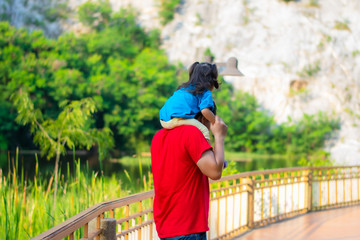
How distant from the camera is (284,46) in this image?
45625 millimetres

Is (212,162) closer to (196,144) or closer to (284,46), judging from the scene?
(196,144)

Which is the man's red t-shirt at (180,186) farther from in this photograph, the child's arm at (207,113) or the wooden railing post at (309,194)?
the wooden railing post at (309,194)

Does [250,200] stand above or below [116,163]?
above

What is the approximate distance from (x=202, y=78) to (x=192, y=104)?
0.14 meters

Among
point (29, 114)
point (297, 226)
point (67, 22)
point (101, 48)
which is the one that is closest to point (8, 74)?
point (101, 48)

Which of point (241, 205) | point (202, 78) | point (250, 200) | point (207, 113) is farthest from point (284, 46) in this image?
point (207, 113)

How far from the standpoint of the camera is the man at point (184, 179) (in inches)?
92.4

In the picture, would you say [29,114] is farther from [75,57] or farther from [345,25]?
[345,25]

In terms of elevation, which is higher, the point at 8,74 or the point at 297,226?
the point at 8,74

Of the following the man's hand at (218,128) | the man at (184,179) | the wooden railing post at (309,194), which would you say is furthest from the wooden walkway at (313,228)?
the man's hand at (218,128)

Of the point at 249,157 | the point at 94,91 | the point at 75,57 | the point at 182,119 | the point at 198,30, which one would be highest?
the point at 198,30

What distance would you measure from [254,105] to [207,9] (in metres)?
13.1

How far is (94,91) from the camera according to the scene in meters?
37.3

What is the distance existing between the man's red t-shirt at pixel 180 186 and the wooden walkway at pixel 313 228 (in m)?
4.85
